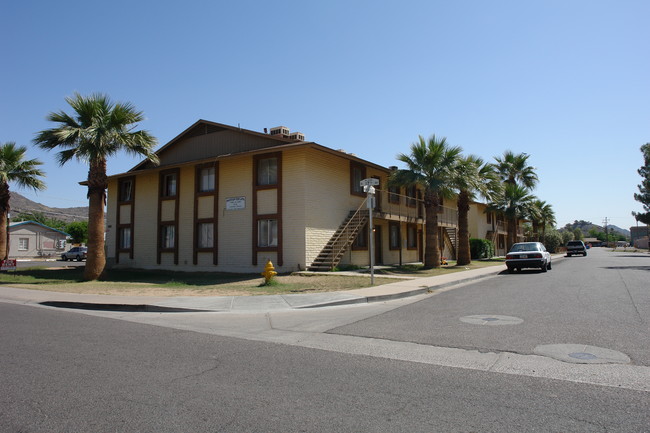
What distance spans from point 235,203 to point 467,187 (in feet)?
41.7

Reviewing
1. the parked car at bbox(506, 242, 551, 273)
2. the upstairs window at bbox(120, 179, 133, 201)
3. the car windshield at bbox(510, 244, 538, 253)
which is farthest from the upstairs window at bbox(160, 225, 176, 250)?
the car windshield at bbox(510, 244, 538, 253)

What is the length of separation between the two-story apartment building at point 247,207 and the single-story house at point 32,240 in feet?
103

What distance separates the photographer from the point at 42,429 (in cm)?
363

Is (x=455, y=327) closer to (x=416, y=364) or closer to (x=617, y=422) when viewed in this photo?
(x=416, y=364)

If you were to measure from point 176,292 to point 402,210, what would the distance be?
16.9 metres

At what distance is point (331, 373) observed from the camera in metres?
5.18

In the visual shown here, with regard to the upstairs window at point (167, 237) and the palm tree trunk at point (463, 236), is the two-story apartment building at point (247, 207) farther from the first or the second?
the palm tree trunk at point (463, 236)

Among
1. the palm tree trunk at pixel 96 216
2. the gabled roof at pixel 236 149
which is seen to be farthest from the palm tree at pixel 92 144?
the gabled roof at pixel 236 149

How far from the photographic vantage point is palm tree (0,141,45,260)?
24698 mm

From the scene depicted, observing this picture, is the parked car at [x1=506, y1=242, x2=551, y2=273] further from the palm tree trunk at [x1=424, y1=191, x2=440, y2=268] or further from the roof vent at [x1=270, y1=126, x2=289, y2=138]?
the roof vent at [x1=270, y1=126, x2=289, y2=138]

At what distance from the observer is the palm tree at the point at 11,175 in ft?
81.0

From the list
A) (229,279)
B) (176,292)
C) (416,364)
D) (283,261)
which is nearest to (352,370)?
(416,364)

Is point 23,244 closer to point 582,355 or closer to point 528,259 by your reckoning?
point 528,259

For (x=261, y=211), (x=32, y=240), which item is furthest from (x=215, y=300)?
(x=32, y=240)
